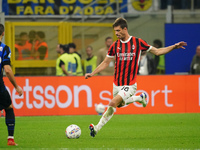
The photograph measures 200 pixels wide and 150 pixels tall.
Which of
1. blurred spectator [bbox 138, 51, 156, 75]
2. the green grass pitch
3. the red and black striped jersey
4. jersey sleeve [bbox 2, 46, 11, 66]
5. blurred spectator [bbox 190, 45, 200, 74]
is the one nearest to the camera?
jersey sleeve [bbox 2, 46, 11, 66]

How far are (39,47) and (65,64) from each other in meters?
1.75

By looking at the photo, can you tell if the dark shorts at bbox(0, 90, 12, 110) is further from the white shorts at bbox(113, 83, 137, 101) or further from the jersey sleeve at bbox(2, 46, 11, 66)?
the white shorts at bbox(113, 83, 137, 101)

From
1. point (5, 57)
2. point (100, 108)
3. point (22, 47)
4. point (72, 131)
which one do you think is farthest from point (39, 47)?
point (5, 57)

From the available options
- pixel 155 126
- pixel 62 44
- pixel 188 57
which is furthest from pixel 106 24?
pixel 155 126

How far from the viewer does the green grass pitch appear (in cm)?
851

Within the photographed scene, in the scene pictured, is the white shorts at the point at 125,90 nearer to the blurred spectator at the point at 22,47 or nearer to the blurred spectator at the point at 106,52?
the blurred spectator at the point at 106,52

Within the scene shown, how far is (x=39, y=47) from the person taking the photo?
1784 centimetres

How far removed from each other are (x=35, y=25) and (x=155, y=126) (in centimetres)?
737

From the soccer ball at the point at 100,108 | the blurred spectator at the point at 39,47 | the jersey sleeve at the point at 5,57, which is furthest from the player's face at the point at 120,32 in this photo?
the blurred spectator at the point at 39,47

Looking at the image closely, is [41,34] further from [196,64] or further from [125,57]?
[125,57]

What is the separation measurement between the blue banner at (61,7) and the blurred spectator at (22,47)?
2715 millimetres

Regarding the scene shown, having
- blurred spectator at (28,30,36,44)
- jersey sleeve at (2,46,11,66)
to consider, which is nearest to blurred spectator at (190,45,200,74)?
blurred spectator at (28,30,36,44)

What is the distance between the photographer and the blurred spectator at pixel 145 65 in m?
16.6

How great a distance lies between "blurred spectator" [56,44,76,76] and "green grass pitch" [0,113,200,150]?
7.74ft
